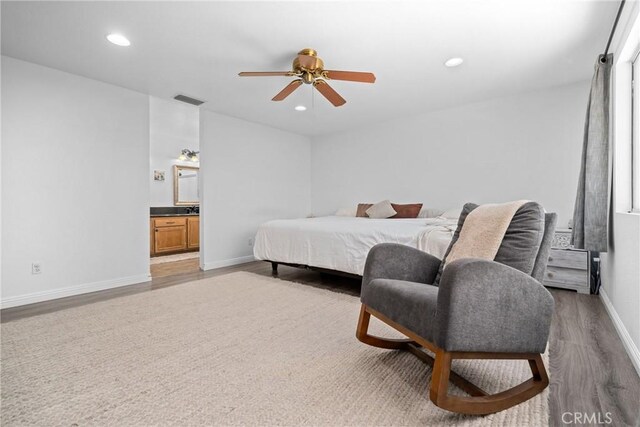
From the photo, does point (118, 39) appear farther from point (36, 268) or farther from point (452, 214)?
point (452, 214)

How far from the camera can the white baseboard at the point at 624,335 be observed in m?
1.71

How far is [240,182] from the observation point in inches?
199

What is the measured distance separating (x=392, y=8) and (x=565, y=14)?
1306 mm

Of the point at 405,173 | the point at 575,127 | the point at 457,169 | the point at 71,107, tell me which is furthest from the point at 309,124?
the point at 575,127

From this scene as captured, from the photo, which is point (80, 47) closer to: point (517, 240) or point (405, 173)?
point (517, 240)

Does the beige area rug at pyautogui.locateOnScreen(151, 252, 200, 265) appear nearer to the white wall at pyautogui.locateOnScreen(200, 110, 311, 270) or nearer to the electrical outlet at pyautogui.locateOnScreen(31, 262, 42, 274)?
the white wall at pyautogui.locateOnScreen(200, 110, 311, 270)

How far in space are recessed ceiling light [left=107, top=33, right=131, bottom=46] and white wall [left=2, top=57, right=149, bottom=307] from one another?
1113 mm

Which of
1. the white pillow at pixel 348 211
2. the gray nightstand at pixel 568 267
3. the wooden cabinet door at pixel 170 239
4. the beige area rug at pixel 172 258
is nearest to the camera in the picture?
the gray nightstand at pixel 568 267

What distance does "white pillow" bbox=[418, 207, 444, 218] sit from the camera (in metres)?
4.57

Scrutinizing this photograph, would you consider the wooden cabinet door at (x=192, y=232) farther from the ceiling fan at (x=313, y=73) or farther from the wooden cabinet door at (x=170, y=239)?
the ceiling fan at (x=313, y=73)

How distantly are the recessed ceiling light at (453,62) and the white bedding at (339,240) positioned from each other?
1.61 m

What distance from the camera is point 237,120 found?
16.4 ft

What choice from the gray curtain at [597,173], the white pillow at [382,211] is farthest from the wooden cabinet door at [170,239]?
the gray curtain at [597,173]

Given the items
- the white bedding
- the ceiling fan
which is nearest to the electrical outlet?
the white bedding
